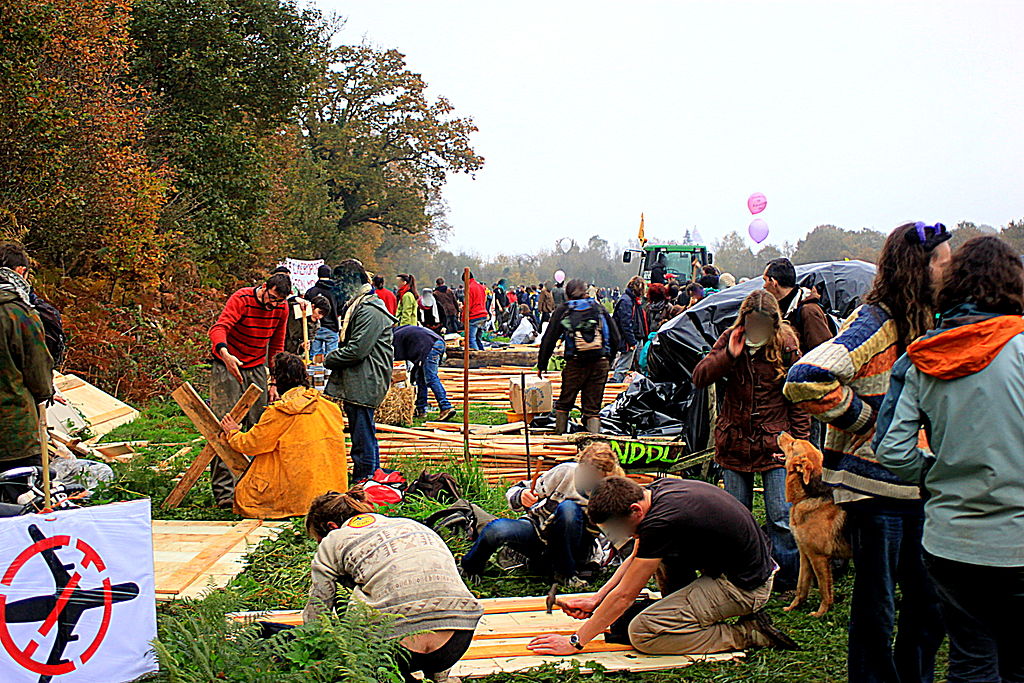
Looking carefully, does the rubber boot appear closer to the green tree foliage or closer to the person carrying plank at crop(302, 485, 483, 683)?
the person carrying plank at crop(302, 485, 483, 683)

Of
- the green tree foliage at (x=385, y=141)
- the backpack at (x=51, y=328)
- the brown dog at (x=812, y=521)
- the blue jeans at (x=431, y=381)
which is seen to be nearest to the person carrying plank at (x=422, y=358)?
the blue jeans at (x=431, y=381)

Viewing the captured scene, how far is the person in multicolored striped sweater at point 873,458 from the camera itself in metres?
3.44

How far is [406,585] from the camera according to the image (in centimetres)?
344

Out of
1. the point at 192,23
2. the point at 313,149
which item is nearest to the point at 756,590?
the point at 192,23

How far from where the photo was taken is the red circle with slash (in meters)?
3.32

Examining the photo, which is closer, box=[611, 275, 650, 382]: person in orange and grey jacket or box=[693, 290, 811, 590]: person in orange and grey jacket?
box=[693, 290, 811, 590]: person in orange and grey jacket

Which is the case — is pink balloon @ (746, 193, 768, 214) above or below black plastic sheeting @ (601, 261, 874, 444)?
above

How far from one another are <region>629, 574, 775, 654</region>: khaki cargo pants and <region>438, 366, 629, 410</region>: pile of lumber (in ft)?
25.6

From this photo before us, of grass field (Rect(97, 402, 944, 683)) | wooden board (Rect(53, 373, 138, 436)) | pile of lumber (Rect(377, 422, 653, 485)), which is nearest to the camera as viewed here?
grass field (Rect(97, 402, 944, 683))

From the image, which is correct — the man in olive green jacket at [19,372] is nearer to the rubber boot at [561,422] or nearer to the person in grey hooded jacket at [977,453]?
the person in grey hooded jacket at [977,453]

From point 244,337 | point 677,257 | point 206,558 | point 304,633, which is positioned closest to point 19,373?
Result: point 206,558

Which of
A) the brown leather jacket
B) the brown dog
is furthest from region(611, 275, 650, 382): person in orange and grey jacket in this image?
the brown dog

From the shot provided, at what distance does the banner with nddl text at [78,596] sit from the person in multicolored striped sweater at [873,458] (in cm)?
283

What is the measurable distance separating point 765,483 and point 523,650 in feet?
5.93
